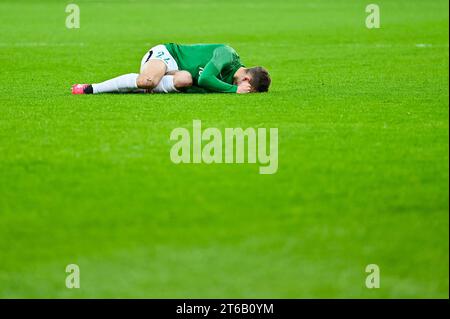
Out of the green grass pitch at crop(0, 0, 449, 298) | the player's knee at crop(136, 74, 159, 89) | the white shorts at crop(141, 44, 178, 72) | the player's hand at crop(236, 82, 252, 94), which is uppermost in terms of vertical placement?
the white shorts at crop(141, 44, 178, 72)

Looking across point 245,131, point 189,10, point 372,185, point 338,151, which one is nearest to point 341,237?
point 372,185

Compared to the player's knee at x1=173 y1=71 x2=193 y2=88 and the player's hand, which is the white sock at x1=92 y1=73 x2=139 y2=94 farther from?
the player's hand

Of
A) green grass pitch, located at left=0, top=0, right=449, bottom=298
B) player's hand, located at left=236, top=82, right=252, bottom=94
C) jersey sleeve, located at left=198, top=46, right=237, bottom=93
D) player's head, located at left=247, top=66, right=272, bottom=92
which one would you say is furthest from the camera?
player's head, located at left=247, top=66, right=272, bottom=92

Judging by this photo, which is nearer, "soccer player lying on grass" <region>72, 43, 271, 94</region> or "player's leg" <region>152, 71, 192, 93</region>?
"soccer player lying on grass" <region>72, 43, 271, 94</region>

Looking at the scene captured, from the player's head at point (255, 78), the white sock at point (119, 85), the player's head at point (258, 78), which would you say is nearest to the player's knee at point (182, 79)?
the white sock at point (119, 85)

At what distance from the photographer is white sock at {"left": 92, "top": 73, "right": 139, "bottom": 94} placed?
1311cm

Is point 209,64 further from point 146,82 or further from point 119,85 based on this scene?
point 119,85

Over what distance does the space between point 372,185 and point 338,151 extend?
1227 millimetres

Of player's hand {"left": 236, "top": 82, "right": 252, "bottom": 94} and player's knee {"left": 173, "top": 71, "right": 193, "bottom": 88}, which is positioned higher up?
player's knee {"left": 173, "top": 71, "right": 193, "bottom": 88}

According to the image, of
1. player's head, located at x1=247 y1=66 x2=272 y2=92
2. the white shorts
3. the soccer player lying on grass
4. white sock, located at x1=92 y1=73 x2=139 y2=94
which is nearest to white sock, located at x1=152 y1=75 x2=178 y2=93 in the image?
the soccer player lying on grass

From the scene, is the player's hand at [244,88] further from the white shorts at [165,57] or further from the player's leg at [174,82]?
the white shorts at [165,57]

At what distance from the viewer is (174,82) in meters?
13.1

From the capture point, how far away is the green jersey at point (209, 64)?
12.7 meters

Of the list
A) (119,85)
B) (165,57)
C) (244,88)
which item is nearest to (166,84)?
(165,57)
